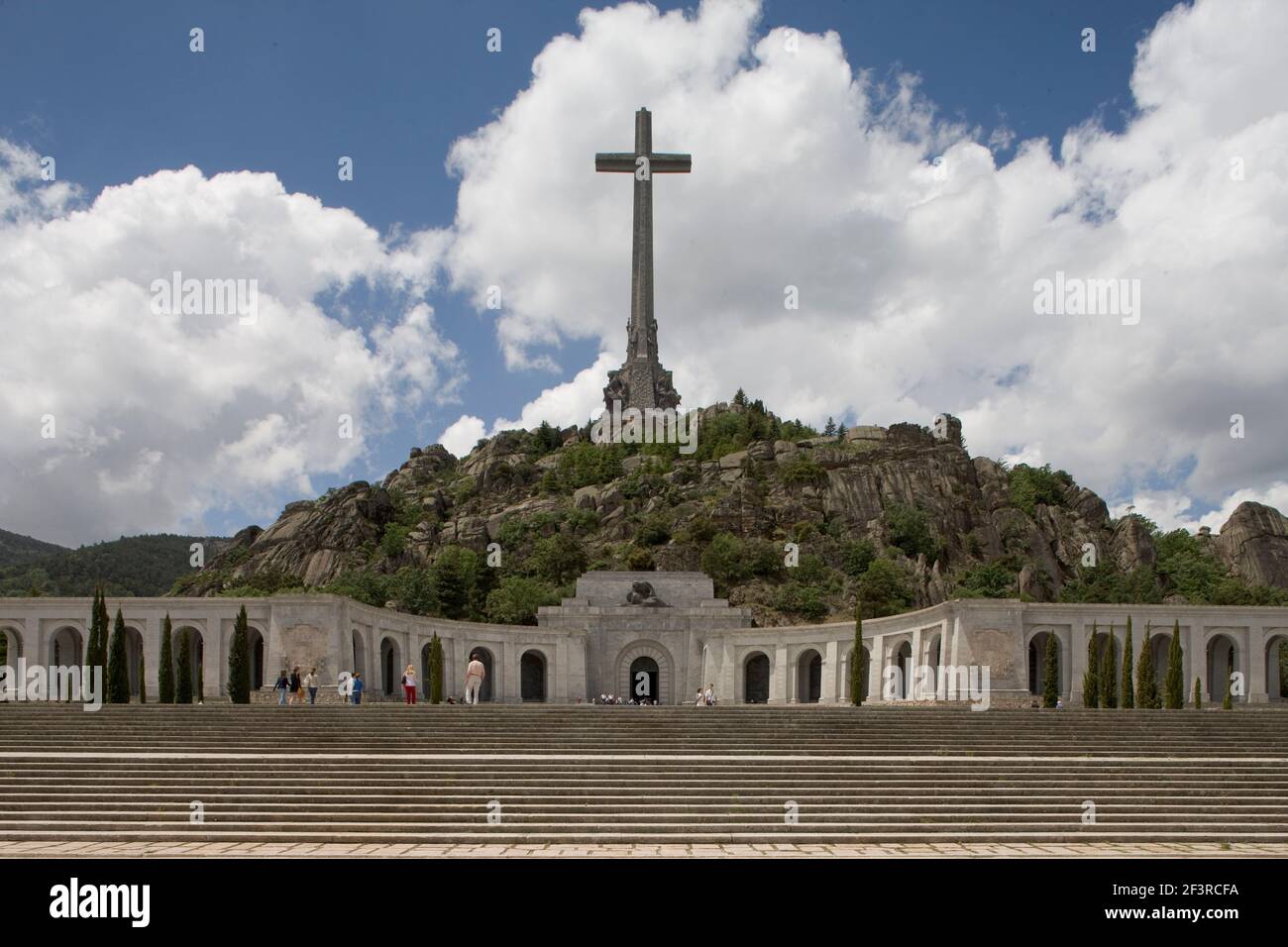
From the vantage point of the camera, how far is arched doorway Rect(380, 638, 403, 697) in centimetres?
4556

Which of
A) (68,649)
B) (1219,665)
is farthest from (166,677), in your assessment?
(1219,665)

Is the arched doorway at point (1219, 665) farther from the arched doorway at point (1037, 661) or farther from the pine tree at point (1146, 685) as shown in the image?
the pine tree at point (1146, 685)

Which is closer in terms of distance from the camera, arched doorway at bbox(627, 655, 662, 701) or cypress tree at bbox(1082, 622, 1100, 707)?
cypress tree at bbox(1082, 622, 1100, 707)

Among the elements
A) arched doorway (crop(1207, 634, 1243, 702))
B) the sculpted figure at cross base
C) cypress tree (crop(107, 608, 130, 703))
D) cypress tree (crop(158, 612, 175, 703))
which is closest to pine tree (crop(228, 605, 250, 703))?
cypress tree (crop(158, 612, 175, 703))

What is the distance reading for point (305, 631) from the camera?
36.8 metres

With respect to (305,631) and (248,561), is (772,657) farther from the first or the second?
(248,561)

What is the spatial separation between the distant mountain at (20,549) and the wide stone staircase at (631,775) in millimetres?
102253

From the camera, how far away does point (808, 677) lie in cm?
5084

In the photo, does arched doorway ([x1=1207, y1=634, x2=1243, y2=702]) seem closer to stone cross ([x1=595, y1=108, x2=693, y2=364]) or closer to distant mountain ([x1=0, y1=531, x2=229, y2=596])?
stone cross ([x1=595, y1=108, x2=693, y2=364])

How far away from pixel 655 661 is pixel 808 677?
23.2ft

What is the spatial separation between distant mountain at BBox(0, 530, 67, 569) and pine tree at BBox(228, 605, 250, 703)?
91929mm

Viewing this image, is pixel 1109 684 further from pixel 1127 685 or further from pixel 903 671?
pixel 903 671

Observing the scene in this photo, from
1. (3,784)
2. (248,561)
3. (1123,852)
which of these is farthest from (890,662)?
(248,561)
